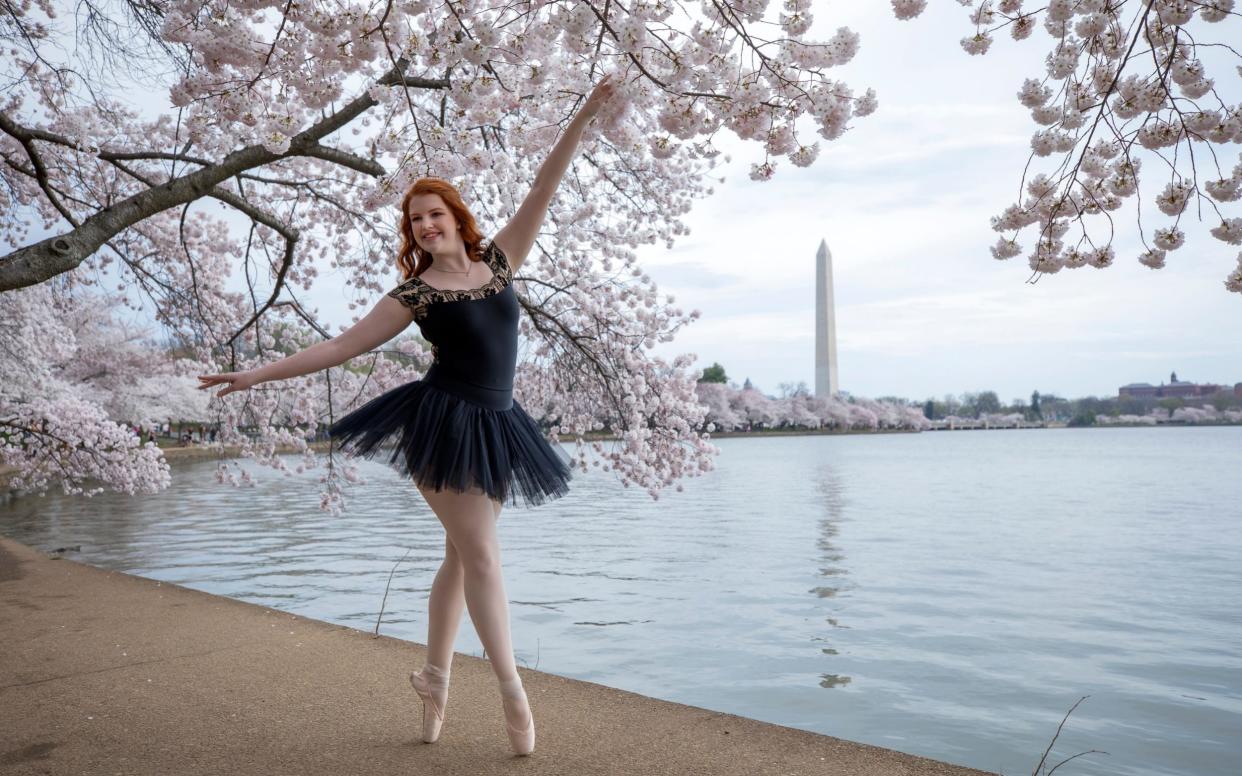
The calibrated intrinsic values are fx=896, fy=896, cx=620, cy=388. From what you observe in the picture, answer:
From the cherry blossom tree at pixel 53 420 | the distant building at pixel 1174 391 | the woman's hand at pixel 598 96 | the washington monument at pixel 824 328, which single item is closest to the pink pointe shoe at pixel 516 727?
the woman's hand at pixel 598 96

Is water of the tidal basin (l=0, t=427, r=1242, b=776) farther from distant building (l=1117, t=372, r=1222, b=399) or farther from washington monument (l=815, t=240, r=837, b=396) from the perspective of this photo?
distant building (l=1117, t=372, r=1222, b=399)

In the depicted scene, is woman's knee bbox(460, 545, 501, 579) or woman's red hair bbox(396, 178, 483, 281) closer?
woman's knee bbox(460, 545, 501, 579)

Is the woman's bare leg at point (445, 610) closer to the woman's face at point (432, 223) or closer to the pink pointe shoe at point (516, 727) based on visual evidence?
the pink pointe shoe at point (516, 727)

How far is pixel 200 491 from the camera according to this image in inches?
803

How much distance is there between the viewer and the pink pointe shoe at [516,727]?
2.68 meters

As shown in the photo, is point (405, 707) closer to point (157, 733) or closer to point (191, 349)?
point (157, 733)

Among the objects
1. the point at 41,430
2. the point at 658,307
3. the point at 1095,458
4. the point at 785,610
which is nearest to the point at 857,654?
the point at 785,610

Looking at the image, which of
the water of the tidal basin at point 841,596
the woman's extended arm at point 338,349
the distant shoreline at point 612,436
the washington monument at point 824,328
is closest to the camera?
the woman's extended arm at point 338,349

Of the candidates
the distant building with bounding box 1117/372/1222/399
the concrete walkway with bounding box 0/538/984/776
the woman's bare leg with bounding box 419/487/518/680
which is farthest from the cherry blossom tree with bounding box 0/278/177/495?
the distant building with bounding box 1117/372/1222/399

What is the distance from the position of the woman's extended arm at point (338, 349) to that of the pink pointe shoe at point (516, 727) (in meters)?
1.09

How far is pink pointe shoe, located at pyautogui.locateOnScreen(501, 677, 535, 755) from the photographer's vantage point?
8.79ft

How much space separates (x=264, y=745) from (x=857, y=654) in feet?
15.8

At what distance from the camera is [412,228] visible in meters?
2.85

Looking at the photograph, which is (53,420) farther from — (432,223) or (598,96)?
(598,96)
